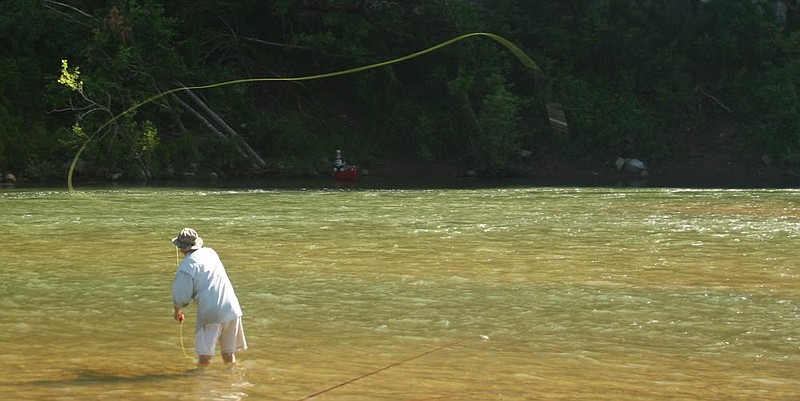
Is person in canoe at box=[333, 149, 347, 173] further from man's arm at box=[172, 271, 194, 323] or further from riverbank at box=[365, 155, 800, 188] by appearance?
man's arm at box=[172, 271, 194, 323]

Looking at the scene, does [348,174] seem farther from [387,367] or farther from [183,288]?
[183,288]

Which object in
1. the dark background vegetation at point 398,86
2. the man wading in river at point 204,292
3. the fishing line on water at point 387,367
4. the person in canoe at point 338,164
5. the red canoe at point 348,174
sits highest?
the dark background vegetation at point 398,86

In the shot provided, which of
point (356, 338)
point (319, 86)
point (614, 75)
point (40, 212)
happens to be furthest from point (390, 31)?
point (356, 338)

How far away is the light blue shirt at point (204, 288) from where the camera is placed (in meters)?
8.10

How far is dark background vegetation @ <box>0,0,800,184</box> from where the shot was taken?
118 feet

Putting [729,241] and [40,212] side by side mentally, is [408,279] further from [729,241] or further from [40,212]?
[40,212]

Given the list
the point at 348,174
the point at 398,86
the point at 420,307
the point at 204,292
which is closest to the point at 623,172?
the point at 398,86

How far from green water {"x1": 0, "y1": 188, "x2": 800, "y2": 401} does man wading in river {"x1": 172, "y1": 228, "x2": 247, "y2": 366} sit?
0.36 meters

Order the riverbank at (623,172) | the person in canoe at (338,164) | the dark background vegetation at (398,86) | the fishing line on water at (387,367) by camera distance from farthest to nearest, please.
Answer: the riverbank at (623,172) < the person in canoe at (338,164) < the dark background vegetation at (398,86) < the fishing line on water at (387,367)

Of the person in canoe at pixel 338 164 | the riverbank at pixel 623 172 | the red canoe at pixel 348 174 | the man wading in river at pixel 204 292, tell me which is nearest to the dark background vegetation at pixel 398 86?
the riverbank at pixel 623 172

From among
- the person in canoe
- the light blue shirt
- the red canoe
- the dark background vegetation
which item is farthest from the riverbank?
the light blue shirt

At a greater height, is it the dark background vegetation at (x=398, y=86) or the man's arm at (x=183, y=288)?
the dark background vegetation at (x=398, y=86)

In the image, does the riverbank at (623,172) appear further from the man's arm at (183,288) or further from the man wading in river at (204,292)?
the man's arm at (183,288)

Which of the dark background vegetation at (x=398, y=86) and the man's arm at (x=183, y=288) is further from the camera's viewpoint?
the dark background vegetation at (x=398, y=86)
